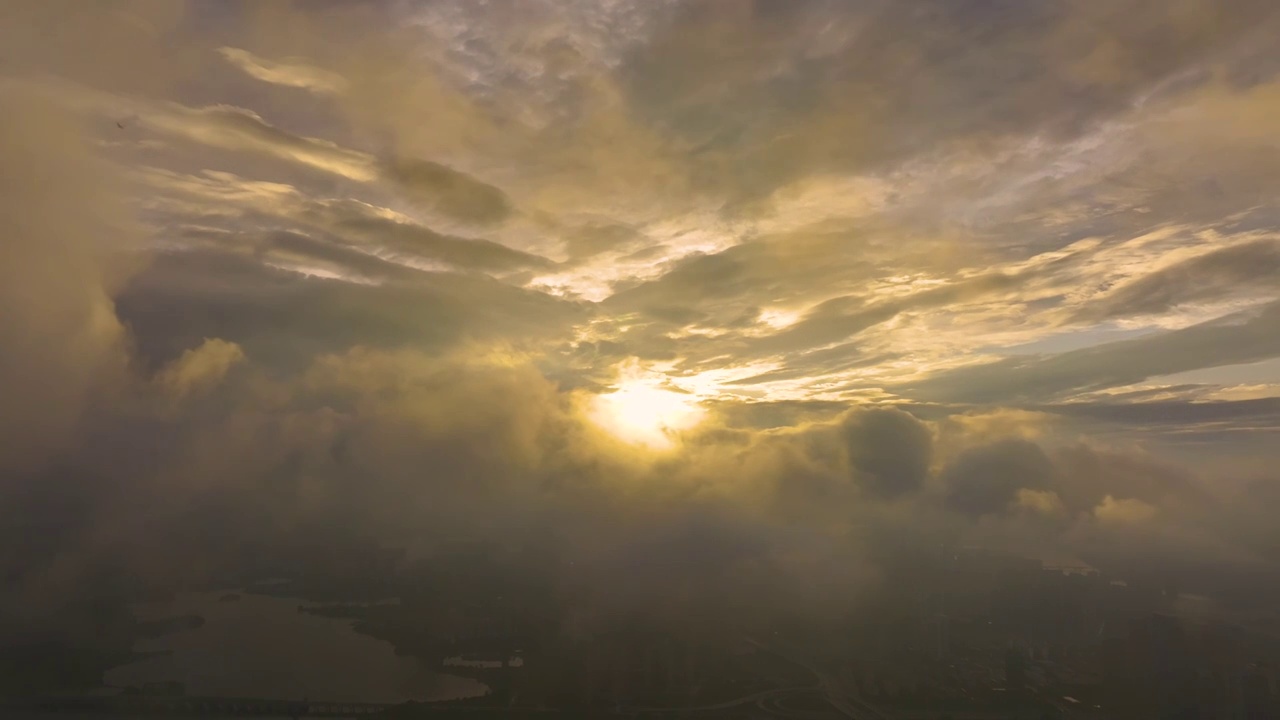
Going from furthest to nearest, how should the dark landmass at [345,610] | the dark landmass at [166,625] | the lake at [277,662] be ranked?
the dark landmass at [345,610]
the dark landmass at [166,625]
the lake at [277,662]

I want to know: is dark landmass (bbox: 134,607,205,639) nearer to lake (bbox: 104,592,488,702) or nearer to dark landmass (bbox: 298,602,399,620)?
lake (bbox: 104,592,488,702)

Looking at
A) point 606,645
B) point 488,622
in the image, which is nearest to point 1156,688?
point 606,645

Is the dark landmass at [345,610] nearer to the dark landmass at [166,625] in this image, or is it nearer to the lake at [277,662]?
the lake at [277,662]

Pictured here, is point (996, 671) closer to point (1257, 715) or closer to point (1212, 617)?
point (1257, 715)

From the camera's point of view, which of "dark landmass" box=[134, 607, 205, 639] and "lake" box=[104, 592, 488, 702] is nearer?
"lake" box=[104, 592, 488, 702]

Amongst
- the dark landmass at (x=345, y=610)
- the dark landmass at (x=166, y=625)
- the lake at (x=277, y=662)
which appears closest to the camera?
the lake at (x=277, y=662)

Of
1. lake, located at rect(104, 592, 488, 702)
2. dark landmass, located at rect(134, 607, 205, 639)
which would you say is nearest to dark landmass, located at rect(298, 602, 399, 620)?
lake, located at rect(104, 592, 488, 702)

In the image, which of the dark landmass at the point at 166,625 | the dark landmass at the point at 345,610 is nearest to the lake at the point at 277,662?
the dark landmass at the point at 166,625

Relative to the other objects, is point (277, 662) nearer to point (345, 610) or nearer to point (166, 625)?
point (345, 610)
